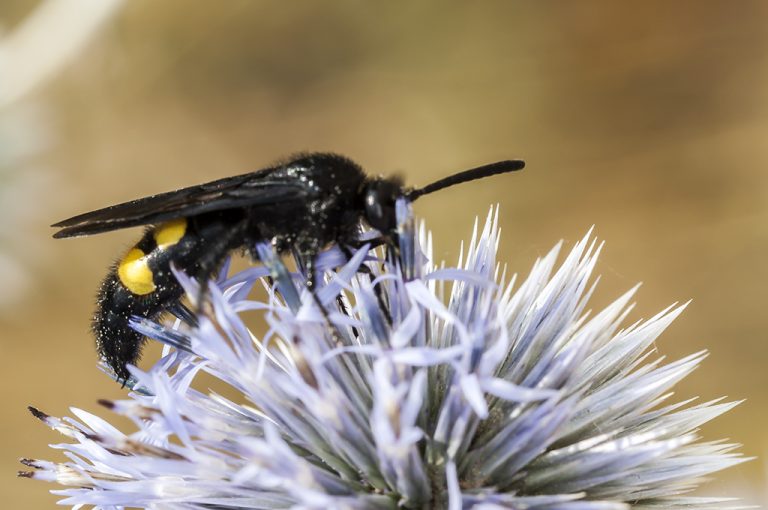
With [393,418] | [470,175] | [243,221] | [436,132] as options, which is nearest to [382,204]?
[470,175]

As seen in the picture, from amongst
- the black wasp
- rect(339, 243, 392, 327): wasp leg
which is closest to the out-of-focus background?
rect(339, 243, 392, 327): wasp leg

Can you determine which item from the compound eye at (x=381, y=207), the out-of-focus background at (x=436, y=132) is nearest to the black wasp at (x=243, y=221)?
the compound eye at (x=381, y=207)

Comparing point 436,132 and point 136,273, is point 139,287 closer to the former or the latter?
point 136,273

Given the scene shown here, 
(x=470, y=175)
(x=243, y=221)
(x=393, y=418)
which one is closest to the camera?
(x=393, y=418)

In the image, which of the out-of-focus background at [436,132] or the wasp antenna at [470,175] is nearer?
the wasp antenna at [470,175]

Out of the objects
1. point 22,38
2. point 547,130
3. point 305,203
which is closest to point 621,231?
→ point 547,130

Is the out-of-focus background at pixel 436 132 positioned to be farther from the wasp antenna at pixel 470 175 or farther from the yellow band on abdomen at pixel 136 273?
the yellow band on abdomen at pixel 136 273

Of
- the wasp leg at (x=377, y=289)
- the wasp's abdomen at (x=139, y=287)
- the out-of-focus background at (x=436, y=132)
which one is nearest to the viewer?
the wasp leg at (x=377, y=289)
